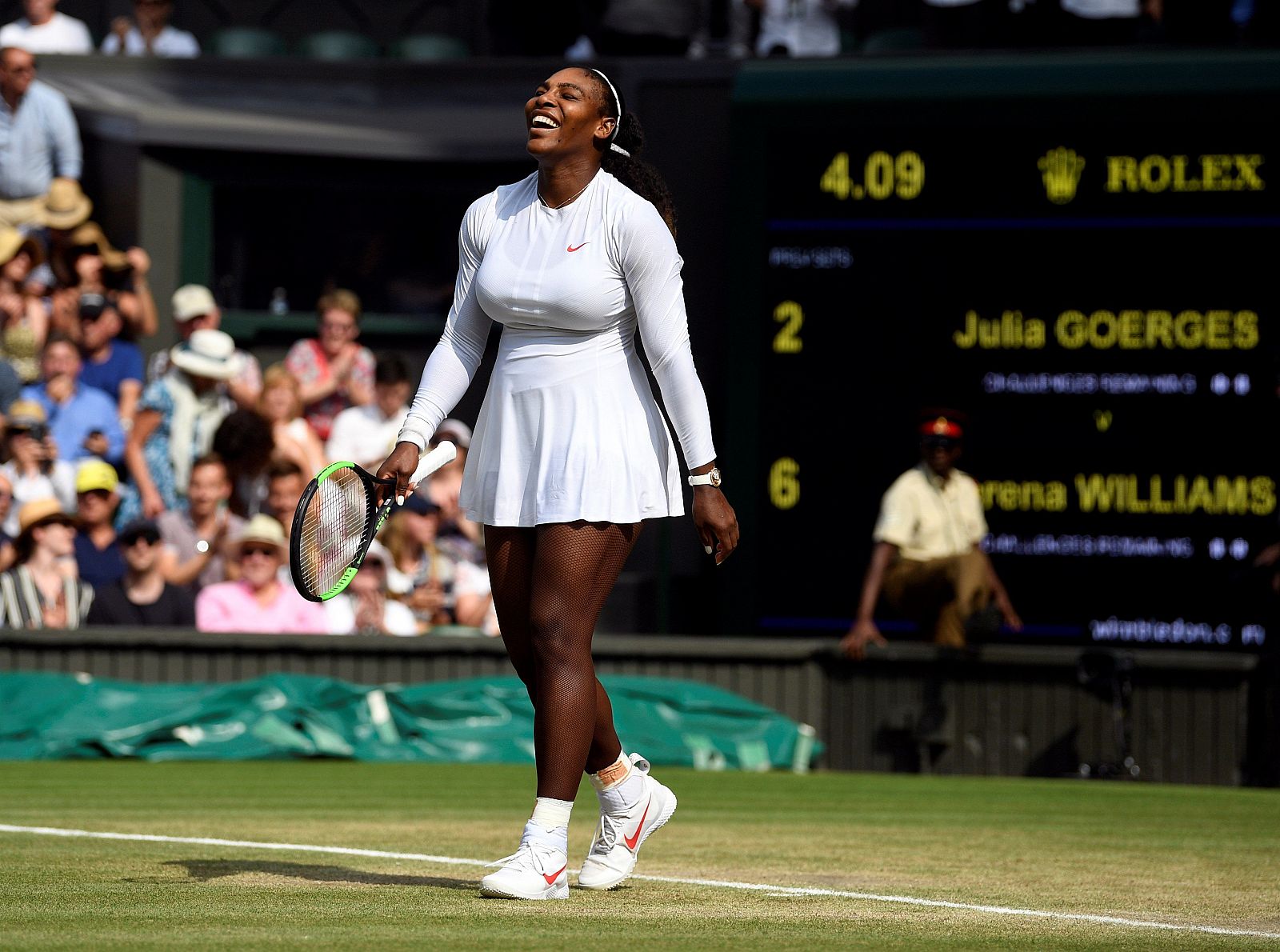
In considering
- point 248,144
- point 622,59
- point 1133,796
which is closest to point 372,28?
point 248,144

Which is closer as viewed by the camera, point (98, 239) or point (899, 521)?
point (899, 521)

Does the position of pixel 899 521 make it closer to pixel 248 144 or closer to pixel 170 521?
pixel 170 521

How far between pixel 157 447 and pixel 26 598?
1338 millimetres

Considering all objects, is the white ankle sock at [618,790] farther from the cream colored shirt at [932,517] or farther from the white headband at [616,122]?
the cream colored shirt at [932,517]

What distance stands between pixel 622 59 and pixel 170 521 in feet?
14.2

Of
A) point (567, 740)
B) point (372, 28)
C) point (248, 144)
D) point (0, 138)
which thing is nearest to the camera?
point (567, 740)

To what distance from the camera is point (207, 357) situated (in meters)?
12.8

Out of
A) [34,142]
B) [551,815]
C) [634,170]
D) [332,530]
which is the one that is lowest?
[551,815]

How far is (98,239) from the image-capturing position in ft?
44.7

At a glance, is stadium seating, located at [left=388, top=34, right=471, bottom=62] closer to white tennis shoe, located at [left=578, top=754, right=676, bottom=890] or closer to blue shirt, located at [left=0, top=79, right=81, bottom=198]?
blue shirt, located at [left=0, top=79, right=81, bottom=198]

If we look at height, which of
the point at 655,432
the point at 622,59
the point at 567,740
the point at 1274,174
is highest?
the point at 622,59

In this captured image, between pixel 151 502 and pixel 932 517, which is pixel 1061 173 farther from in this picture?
pixel 151 502

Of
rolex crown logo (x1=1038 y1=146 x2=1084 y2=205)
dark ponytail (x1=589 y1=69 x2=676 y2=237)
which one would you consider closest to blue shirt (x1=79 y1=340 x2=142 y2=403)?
rolex crown logo (x1=1038 y1=146 x2=1084 y2=205)

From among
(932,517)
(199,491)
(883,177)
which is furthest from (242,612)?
(883,177)
